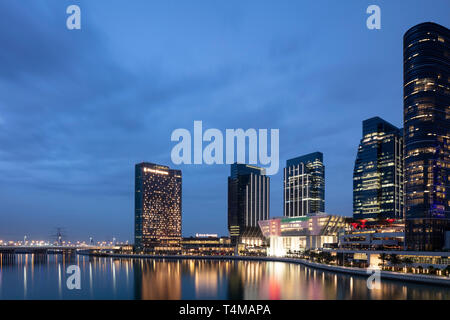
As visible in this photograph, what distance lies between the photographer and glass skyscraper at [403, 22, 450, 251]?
362 ft

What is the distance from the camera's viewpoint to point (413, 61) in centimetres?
12100

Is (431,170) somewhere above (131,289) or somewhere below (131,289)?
above

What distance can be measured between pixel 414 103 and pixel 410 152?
15.9m

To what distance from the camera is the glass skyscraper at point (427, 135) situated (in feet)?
362

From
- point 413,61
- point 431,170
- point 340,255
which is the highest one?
point 413,61

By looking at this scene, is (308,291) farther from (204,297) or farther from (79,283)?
(79,283)

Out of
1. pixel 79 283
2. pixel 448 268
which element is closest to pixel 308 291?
pixel 448 268

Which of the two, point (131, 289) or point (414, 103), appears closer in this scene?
point (131, 289)

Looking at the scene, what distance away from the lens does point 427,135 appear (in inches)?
4476

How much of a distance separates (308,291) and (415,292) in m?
19.2
